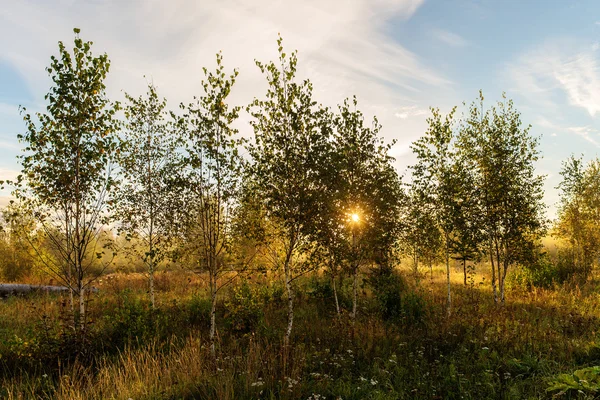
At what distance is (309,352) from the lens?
9508 mm

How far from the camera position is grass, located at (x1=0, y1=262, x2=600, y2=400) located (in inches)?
244

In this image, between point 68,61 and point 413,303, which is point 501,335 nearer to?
point 413,303

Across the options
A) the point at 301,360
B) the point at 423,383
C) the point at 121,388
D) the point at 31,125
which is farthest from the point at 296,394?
the point at 31,125

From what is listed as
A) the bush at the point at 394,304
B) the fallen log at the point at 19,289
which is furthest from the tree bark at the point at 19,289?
the bush at the point at 394,304

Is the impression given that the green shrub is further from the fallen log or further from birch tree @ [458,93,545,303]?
the fallen log

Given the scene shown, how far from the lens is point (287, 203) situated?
10047mm

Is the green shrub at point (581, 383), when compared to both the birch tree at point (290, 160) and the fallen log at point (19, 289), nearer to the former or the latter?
the birch tree at point (290, 160)

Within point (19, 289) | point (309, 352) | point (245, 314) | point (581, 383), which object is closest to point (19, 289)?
point (19, 289)

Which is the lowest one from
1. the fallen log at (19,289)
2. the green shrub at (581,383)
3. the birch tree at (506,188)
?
the fallen log at (19,289)

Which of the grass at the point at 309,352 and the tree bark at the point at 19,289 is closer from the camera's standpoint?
the grass at the point at 309,352

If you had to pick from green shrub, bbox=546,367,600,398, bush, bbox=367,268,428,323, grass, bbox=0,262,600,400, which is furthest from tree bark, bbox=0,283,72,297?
green shrub, bbox=546,367,600,398

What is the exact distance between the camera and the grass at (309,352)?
620cm

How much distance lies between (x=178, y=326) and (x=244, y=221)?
5.84m

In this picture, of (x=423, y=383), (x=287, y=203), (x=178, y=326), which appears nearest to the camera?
(x=423, y=383)
